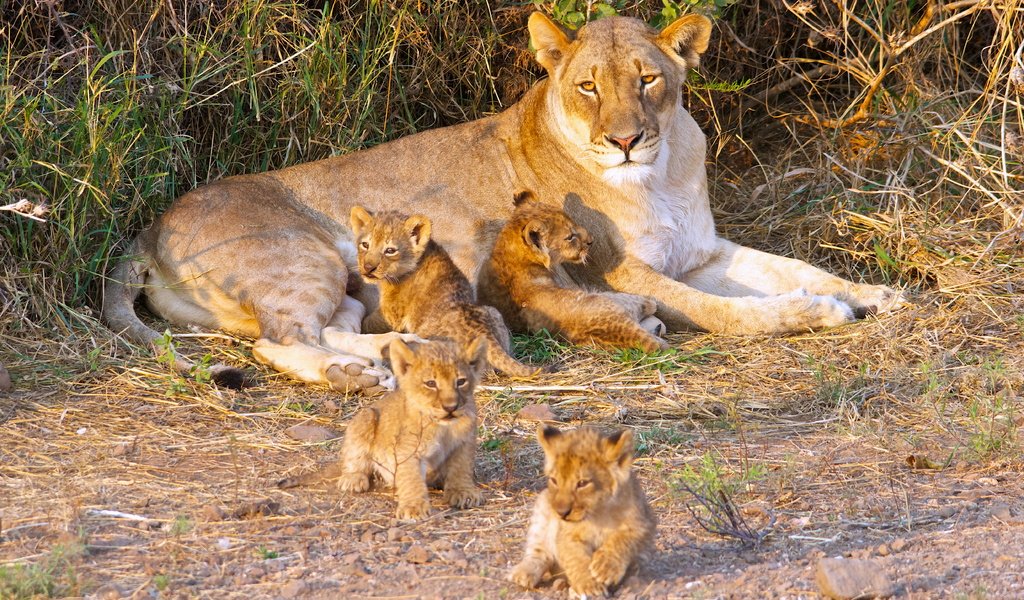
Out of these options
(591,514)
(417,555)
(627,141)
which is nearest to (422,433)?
(417,555)

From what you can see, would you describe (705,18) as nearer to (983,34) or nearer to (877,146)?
(877,146)

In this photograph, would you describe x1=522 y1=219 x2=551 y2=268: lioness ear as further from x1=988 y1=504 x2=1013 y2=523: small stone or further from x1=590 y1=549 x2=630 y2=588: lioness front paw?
x1=590 y1=549 x2=630 y2=588: lioness front paw

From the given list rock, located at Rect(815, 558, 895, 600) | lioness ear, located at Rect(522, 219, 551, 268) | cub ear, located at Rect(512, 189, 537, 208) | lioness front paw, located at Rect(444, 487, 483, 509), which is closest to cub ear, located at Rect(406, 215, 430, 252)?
lioness ear, located at Rect(522, 219, 551, 268)

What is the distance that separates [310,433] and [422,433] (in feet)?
3.64

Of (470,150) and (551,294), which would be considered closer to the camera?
(551,294)

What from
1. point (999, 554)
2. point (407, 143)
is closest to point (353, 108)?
point (407, 143)

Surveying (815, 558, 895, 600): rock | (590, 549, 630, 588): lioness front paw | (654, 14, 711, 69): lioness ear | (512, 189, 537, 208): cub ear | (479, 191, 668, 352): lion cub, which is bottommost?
(479, 191, 668, 352): lion cub

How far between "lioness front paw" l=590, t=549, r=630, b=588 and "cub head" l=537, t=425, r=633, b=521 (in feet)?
0.39

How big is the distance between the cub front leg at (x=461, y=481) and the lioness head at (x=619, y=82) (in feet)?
8.37

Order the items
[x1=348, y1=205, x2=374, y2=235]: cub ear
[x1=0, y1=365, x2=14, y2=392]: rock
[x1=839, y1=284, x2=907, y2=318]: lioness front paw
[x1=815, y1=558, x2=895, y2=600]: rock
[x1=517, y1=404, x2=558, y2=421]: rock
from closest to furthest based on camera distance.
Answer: [x1=815, y1=558, x2=895, y2=600]: rock
[x1=517, y1=404, x2=558, y2=421]: rock
[x1=0, y1=365, x2=14, y2=392]: rock
[x1=348, y1=205, x2=374, y2=235]: cub ear
[x1=839, y1=284, x2=907, y2=318]: lioness front paw

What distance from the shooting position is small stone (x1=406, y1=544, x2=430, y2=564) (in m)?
3.59

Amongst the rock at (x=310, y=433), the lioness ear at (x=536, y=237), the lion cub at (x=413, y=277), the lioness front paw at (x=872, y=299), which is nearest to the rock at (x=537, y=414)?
the lion cub at (x=413, y=277)

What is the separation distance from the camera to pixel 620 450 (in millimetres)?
3285

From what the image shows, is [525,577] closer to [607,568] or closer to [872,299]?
[607,568]
